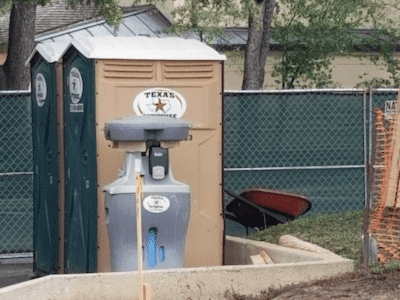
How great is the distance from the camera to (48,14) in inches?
1350

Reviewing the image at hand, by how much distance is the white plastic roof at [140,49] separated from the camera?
29.9 feet

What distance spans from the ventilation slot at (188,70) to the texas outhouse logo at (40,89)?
161 cm

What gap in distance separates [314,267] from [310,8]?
16.7 metres

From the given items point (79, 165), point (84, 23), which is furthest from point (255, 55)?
point (79, 165)

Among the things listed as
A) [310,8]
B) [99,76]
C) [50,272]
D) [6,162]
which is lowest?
[50,272]

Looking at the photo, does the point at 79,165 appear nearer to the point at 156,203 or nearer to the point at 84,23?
the point at 156,203

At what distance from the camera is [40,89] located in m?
10.5

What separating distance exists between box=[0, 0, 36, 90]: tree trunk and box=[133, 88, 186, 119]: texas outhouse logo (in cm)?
994

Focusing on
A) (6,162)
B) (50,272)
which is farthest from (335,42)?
(50,272)

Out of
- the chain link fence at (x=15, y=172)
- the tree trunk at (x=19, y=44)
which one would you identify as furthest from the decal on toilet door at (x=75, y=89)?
the tree trunk at (x=19, y=44)

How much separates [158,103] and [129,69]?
384mm

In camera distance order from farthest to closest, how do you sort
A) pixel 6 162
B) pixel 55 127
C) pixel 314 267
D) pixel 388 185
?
pixel 6 162 < pixel 55 127 < pixel 314 267 < pixel 388 185

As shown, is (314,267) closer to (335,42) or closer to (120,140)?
(120,140)

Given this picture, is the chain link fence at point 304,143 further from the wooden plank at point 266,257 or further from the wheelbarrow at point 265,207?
the wooden plank at point 266,257
